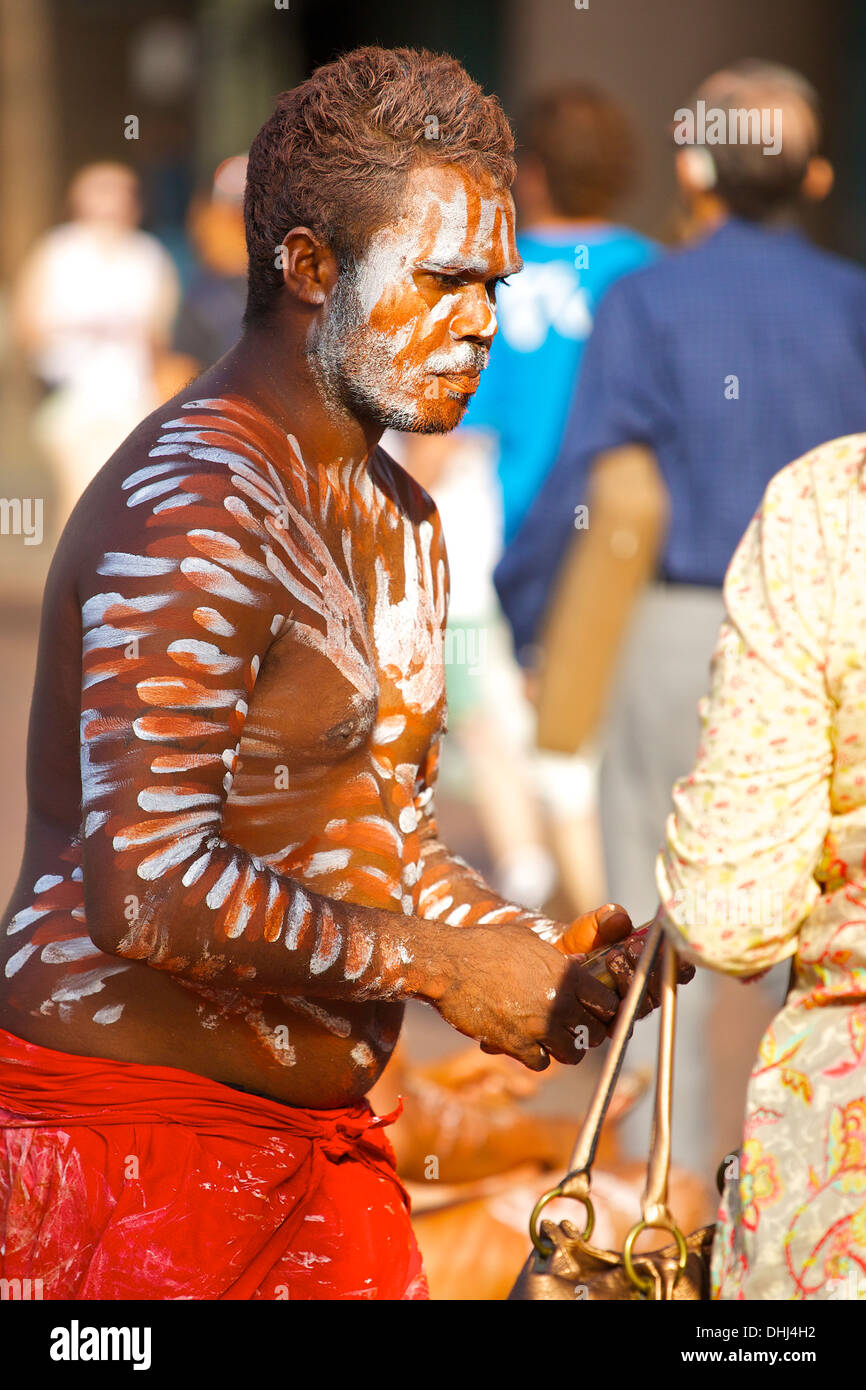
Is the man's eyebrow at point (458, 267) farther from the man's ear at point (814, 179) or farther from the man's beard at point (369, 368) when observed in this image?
the man's ear at point (814, 179)

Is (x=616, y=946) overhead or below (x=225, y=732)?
below

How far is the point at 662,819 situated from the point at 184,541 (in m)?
2.72

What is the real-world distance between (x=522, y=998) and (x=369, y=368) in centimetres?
74

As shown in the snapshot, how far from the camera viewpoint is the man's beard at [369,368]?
6.85 feet

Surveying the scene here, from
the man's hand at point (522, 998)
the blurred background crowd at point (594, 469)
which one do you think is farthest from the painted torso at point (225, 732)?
the blurred background crowd at point (594, 469)

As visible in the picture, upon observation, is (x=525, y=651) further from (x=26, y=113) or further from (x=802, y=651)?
(x=26, y=113)

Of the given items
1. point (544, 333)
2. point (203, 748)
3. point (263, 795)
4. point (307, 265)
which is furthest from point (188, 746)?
point (544, 333)

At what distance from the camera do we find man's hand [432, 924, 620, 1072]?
2.04 meters

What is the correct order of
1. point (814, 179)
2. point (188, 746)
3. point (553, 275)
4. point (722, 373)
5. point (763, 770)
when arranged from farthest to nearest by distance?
point (553, 275) → point (814, 179) → point (722, 373) → point (188, 746) → point (763, 770)

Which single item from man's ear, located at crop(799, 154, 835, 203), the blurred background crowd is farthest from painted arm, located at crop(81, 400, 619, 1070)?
man's ear, located at crop(799, 154, 835, 203)

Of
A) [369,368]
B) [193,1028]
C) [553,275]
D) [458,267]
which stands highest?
[458,267]

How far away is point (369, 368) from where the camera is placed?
2.10 meters

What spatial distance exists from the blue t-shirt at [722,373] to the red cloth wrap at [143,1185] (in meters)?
2.44

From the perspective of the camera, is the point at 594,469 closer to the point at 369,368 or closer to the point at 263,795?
the point at 369,368
